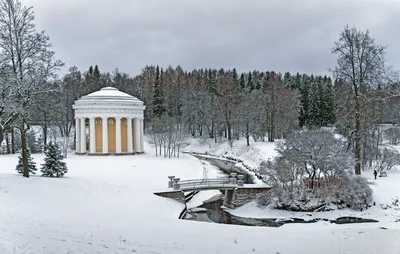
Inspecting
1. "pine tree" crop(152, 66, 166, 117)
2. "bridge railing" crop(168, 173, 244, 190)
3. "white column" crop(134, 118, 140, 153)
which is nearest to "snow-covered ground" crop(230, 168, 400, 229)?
"bridge railing" crop(168, 173, 244, 190)

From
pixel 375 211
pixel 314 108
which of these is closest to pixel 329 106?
pixel 314 108

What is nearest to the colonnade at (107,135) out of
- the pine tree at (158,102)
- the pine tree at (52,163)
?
the pine tree at (158,102)

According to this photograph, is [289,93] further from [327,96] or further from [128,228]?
[128,228]

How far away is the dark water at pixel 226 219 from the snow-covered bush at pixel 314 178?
4.61ft

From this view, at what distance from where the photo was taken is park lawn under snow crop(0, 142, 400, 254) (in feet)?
29.3

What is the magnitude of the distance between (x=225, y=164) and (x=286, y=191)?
20.1 m

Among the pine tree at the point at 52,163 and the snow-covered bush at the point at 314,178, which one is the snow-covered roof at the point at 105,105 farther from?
the snow-covered bush at the point at 314,178

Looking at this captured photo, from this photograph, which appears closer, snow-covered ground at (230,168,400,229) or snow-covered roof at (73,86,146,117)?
snow-covered ground at (230,168,400,229)

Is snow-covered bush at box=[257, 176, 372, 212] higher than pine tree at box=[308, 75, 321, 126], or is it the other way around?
pine tree at box=[308, 75, 321, 126]

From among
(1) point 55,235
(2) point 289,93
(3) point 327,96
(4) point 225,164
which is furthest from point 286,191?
(3) point 327,96

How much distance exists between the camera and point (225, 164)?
132 ft

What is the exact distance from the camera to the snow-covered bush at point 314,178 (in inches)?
756

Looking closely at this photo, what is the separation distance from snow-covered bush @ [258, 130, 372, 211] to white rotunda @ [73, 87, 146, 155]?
2284cm

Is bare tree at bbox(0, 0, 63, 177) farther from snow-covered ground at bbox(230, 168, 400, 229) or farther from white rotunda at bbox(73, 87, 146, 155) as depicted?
white rotunda at bbox(73, 87, 146, 155)
